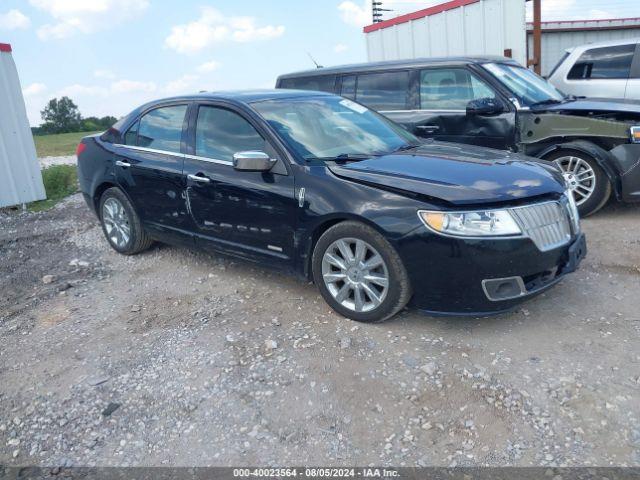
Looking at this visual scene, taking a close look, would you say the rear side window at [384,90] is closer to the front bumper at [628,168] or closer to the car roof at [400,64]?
the car roof at [400,64]

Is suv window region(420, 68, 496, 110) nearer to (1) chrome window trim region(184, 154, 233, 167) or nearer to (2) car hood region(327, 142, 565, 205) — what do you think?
(2) car hood region(327, 142, 565, 205)

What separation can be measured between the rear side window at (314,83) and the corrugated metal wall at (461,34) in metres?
2.98

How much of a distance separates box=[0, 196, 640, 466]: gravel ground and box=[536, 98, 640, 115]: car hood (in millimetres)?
1837

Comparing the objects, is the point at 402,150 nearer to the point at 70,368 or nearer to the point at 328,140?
the point at 328,140

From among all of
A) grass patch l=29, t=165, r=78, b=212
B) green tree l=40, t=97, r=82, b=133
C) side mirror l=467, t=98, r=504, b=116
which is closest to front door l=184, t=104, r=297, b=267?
side mirror l=467, t=98, r=504, b=116

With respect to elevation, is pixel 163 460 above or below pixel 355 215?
below

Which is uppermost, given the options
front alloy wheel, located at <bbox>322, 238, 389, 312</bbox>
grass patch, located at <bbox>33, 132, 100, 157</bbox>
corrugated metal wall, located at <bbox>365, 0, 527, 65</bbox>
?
corrugated metal wall, located at <bbox>365, 0, 527, 65</bbox>

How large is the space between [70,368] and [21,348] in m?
0.61

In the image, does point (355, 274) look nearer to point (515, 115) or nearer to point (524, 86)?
point (515, 115)

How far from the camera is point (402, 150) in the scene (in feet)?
14.1

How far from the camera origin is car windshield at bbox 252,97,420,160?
4152mm

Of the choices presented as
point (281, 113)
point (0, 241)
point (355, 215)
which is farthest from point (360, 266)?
point (0, 241)

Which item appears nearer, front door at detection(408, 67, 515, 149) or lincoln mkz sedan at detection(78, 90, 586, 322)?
lincoln mkz sedan at detection(78, 90, 586, 322)

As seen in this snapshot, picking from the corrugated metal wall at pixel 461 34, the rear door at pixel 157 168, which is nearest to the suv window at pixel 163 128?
the rear door at pixel 157 168
